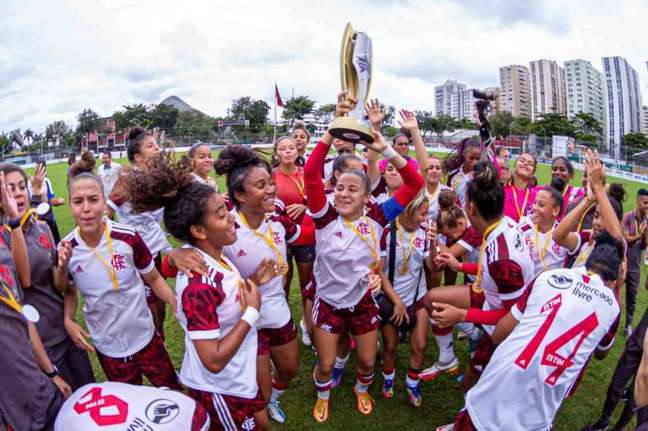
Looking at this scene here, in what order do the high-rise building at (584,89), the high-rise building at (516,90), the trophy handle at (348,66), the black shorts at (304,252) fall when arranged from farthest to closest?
1. the high-rise building at (516,90)
2. the high-rise building at (584,89)
3. the black shorts at (304,252)
4. the trophy handle at (348,66)

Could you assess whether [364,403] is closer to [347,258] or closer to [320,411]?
[320,411]

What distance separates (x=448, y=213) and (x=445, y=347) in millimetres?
1308

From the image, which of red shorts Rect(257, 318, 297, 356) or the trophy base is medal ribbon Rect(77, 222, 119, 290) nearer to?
red shorts Rect(257, 318, 297, 356)

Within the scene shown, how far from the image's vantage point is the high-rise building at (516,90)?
10888 centimetres

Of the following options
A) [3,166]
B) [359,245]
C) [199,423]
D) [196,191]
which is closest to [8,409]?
[199,423]

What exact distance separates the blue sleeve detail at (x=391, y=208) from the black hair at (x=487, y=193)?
2.09ft

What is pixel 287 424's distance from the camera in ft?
11.0

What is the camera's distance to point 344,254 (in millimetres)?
3180

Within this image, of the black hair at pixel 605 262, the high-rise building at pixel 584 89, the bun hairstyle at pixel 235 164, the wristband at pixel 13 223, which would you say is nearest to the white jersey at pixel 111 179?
the wristband at pixel 13 223

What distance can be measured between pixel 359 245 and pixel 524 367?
1.47 meters

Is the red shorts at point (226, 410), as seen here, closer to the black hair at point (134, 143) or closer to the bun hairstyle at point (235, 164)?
the bun hairstyle at point (235, 164)

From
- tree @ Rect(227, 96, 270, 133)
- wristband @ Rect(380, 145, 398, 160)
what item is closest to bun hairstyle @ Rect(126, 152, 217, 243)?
wristband @ Rect(380, 145, 398, 160)

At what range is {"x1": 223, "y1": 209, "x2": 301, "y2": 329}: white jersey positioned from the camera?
114 inches

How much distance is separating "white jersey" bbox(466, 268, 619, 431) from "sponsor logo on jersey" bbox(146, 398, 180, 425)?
1.57 meters
